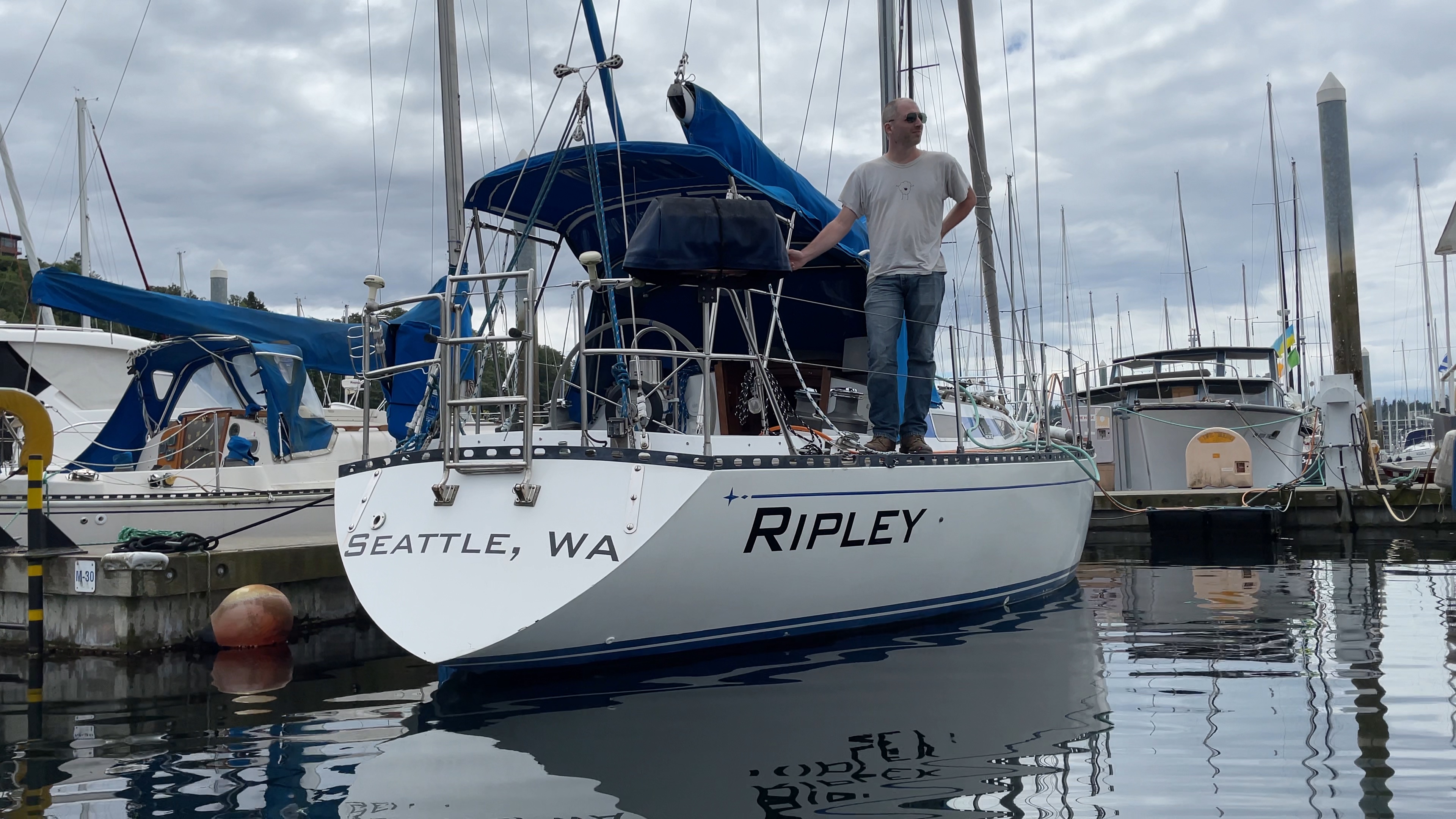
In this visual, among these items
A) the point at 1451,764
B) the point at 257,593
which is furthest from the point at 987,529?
the point at 257,593

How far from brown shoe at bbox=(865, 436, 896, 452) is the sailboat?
182mm

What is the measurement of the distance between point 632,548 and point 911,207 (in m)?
2.49

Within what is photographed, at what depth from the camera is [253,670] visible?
538 centimetres

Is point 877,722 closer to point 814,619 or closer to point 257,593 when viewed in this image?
point 814,619

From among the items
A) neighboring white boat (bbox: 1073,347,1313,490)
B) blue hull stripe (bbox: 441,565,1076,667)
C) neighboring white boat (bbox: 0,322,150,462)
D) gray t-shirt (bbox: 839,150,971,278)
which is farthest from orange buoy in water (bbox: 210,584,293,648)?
neighboring white boat (bbox: 1073,347,1313,490)

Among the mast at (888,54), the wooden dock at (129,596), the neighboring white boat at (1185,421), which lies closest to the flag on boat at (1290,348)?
the neighboring white boat at (1185,421)

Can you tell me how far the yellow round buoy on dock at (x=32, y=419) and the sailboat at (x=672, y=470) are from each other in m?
2.17

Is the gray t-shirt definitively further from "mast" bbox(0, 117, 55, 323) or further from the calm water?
"mast" bbox(0, 117, 55, 323)

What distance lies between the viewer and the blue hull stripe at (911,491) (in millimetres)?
4672

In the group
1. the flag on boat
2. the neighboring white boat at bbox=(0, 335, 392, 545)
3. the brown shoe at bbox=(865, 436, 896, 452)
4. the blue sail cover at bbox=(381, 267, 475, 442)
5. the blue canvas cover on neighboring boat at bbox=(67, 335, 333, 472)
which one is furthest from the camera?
the flag on boat

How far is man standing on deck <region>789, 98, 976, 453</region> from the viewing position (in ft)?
18.2

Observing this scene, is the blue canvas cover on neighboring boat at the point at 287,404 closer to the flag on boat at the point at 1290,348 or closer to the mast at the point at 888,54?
the mast at the point at 888,54

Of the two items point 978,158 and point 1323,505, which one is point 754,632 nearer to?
point 978,158

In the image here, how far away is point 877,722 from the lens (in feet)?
12.4
